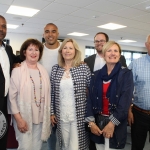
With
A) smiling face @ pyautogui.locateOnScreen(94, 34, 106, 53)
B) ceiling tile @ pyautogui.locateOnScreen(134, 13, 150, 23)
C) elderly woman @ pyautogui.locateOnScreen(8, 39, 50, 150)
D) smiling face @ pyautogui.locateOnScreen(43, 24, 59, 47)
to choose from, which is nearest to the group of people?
elderly woman @ pyautogui.locateOnScreen(8, 39, 50, 150)

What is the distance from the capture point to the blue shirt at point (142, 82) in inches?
88.2

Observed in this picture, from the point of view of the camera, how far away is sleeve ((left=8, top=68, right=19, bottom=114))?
6.31ft

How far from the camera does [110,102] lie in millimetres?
1840

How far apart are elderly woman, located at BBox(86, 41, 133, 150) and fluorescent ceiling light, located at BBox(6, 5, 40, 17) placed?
392 centimetres

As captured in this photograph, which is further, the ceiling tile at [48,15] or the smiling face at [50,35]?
the ceiling tile at [48,15]

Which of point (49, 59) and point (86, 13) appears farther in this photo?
point (86, 13)

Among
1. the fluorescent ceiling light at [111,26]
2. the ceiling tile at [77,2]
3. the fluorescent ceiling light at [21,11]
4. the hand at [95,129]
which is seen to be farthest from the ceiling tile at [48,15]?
the hand at [95,129]

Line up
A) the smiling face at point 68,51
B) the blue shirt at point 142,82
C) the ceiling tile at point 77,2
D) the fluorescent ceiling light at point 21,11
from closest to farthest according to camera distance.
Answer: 1. the smiling face at point 68,51
2. the blue shirt at point 142,82
3. the ceiling tile at point 77,2
4. the fluorescent ceiling light at point 21,11

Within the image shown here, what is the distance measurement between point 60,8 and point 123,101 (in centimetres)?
386

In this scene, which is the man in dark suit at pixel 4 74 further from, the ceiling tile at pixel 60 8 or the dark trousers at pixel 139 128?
the ceiling tile at pixel 60 8

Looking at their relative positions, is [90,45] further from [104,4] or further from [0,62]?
[0,62]

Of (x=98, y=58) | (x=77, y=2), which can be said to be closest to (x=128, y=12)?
(x=77, y=2)

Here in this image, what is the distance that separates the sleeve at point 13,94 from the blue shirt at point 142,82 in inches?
56.1

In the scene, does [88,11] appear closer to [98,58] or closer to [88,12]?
[88,12]
